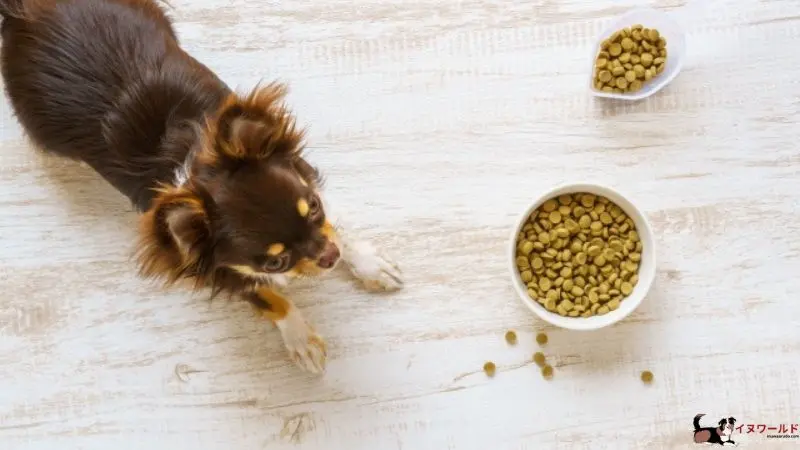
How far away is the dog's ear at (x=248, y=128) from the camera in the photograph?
1417mm

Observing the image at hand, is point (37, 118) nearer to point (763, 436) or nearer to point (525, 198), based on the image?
point (525, 198)

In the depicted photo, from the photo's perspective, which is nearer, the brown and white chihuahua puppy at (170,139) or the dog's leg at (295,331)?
the brown and white chihuahua puppy at (170,139)

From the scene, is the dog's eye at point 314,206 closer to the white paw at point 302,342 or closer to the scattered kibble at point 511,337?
the white paw at point 302,342

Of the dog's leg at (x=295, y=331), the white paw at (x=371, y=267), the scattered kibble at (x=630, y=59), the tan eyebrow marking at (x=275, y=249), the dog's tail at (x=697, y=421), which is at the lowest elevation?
the dog's tail at (x=697, y=421)

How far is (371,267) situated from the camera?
6.51 feet

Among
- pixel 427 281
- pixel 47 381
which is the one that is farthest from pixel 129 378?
pixel 427 281

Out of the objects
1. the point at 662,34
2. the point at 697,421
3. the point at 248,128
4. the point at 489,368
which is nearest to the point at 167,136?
the point at 248,128

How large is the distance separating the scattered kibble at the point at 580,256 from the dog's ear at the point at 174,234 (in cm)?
87

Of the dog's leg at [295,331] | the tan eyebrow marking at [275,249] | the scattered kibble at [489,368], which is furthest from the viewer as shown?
the scattered kibble at [489,368]

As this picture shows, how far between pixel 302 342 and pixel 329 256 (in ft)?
1.53

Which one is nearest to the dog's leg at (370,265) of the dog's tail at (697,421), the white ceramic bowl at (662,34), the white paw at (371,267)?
the white paw at (371,267)

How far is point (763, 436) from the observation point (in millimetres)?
2023

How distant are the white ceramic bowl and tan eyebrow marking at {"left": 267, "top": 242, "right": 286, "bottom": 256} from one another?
3.50ft

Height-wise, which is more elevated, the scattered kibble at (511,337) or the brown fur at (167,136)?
the brown fur at (167,136)
